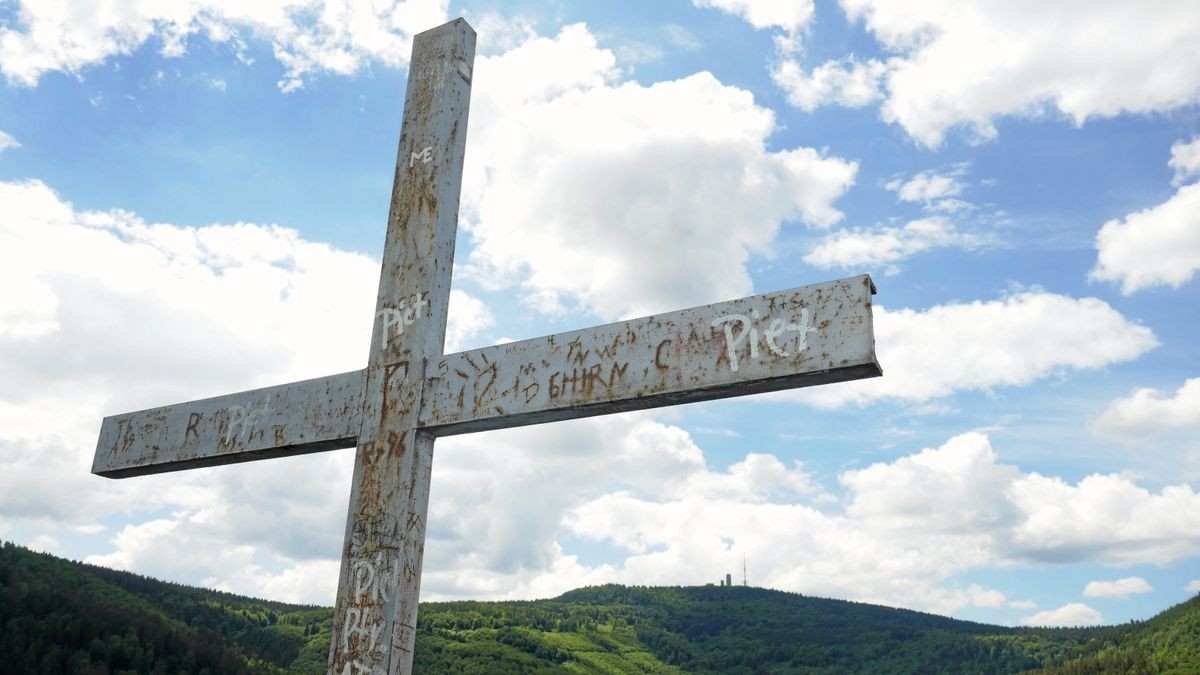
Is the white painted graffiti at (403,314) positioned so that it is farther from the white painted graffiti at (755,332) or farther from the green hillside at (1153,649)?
the green hillside at (1153,649)

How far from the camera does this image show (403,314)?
13.8 ft

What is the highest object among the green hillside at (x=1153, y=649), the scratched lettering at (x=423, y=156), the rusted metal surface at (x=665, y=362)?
the green hillside at (x=1153, y=649)

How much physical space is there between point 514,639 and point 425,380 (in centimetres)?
12844

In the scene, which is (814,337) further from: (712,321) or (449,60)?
(449,60)

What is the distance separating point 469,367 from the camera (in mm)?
3895

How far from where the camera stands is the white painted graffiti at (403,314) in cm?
416

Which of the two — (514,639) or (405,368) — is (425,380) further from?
(514,639)

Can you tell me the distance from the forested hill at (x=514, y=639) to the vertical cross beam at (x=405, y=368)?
35.1 metres

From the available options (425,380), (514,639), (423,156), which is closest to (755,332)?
(425,380)

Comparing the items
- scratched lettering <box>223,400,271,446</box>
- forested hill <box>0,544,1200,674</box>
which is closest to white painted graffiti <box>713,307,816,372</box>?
scratched lettering <box>223,400,271,446</box>

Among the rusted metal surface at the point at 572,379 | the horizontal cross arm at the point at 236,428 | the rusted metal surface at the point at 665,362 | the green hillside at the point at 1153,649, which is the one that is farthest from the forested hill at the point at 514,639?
the rusted metal surface at the point at 665,362

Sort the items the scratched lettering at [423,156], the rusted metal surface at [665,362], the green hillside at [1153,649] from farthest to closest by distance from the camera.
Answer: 1. the green hillside at [1153,649]
2. the scratched lettering at [423,156]
3. the rusted metal surface at [665,362]

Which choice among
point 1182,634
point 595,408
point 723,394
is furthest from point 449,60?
point 1182,634

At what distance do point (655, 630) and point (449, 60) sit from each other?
195 metres
